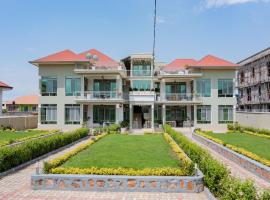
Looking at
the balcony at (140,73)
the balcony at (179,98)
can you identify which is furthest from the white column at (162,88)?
the balcony at (140,73)

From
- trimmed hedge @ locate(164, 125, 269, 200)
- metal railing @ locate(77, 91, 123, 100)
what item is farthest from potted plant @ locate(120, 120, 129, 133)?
trimmed hedge @ locate(164, 125, 269, 200)

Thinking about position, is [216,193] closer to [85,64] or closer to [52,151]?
[52,151]

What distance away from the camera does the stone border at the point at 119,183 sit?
31.2 feet

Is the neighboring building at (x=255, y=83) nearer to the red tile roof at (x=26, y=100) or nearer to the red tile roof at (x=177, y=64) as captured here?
the red tile roof at (x=177, y=64)

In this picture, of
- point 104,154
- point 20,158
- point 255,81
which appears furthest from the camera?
point 255,81

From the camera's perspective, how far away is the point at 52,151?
17031 mm

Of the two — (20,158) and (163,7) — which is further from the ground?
(163,7)

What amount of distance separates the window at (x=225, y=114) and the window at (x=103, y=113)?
42.7 feet

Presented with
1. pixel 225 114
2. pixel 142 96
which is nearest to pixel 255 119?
pixel 225 114

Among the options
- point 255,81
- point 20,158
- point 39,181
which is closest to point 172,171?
point 39,181

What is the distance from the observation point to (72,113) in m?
31.6

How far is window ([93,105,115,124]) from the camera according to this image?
109ft

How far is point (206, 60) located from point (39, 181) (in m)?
28.4

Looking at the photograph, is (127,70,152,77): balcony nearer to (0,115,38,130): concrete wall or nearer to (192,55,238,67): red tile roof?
(192,55,238,67): red tile roof
